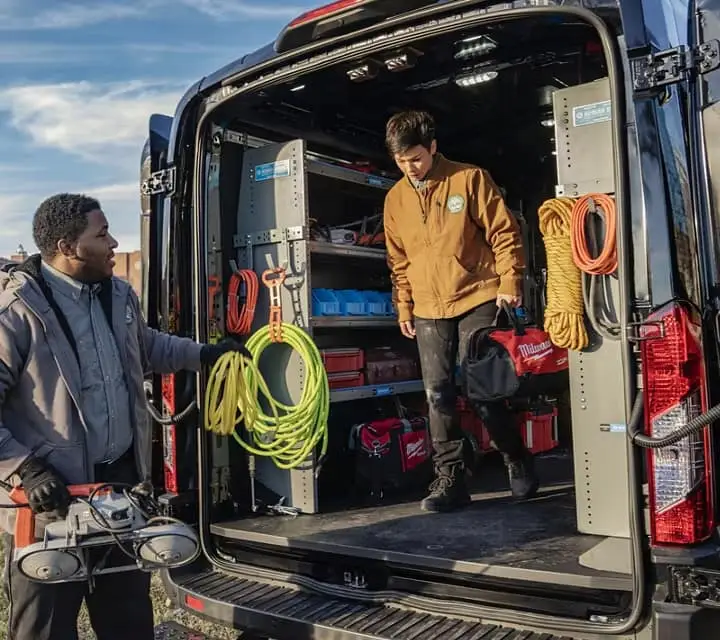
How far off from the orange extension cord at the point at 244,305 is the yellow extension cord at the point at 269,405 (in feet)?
0.27

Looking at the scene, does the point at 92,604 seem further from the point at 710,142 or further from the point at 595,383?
the point at 710,142

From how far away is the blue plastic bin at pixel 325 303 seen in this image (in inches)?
170

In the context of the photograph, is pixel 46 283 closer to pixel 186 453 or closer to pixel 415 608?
pixel 186 453

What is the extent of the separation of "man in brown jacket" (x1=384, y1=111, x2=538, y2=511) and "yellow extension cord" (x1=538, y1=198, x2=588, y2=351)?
0.70m

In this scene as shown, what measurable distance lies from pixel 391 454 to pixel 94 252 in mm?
2204

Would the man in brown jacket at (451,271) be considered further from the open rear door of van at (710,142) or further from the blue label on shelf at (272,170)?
the open rear door of van at (710,142)

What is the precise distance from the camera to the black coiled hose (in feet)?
6.95

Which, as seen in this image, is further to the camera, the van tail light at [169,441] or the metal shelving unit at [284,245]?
the metal shelving unit at [284,245]

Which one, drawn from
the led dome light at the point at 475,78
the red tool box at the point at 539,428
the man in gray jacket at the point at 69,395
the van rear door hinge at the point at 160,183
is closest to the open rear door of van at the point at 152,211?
the van rear door hinge at the point at 160,183

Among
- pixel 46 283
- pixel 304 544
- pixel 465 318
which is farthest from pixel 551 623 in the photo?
pixel 46 283

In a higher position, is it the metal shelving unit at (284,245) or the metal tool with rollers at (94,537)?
the metal shelving unit at (284,245)

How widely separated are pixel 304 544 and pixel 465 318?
56.2 inches

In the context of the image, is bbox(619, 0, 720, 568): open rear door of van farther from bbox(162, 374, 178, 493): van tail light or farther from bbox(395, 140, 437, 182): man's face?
bbox(162, 374, 178, 493): van tail light

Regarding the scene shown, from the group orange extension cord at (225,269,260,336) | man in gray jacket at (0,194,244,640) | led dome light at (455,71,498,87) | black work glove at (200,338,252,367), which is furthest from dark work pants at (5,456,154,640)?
led dome light at (455,71,498,87)
